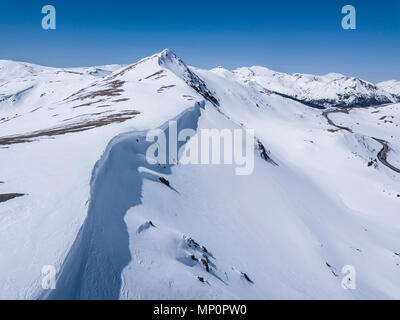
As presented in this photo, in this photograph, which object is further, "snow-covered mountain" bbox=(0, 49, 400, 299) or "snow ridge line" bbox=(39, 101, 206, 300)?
"snow-covered mountain" bbox=(0, 49, 400, 299)

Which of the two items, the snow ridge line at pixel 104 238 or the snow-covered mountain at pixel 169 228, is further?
the snow-covered mountain at pixel 169 228

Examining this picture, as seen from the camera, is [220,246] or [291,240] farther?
[291,240]

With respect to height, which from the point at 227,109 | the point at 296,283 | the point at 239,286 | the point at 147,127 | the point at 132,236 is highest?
the point at 227,109

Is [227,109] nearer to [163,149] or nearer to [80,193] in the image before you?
[163,149]

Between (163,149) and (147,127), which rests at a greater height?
(147,127)

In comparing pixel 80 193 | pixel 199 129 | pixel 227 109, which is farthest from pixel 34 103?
pixel 80 193

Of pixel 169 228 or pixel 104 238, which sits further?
pixel 169 228

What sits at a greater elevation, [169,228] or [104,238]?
[104,238]

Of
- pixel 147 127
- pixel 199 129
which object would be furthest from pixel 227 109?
pixel 147 127
